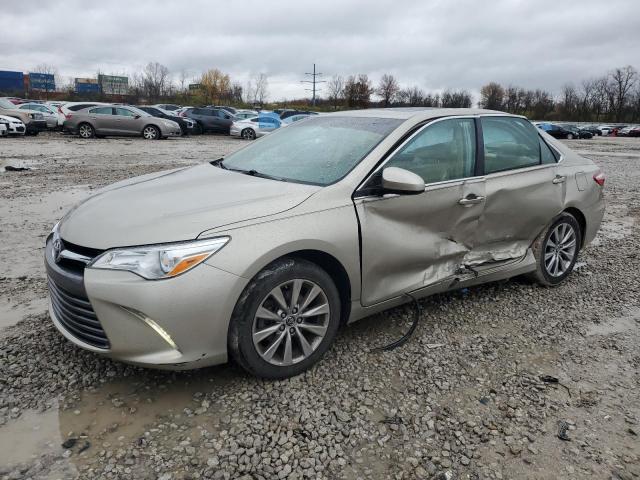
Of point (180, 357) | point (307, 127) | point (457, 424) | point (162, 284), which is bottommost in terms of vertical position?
point (457, 424)

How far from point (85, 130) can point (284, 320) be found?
21899 millimetres

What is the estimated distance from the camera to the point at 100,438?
2.43 meters

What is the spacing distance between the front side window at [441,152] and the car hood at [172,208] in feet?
2.60

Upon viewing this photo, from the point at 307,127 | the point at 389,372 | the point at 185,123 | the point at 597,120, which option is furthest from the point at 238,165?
the point at 597,120

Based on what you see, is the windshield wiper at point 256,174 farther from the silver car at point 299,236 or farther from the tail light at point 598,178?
the tail light at point 598,178

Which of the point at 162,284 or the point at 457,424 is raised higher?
the point at 162,284

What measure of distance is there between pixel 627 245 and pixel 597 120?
91230mm

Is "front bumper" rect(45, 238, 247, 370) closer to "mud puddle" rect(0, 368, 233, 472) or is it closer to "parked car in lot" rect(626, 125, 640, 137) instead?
"mud puddle" rect(0, 368, 233, 472)

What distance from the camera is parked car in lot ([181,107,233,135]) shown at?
2761cm

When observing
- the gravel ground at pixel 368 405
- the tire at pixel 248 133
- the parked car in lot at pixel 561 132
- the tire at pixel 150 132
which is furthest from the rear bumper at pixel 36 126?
the parked car in lot at pixel 561 132

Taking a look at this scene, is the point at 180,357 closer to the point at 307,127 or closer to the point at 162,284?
the point at 162,284

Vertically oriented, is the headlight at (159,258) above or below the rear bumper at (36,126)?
below

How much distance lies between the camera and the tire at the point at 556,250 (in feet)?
14.4

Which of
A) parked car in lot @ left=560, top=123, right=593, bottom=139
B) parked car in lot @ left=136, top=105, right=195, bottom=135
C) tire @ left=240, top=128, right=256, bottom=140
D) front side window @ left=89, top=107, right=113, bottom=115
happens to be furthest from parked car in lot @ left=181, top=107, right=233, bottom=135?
parked car in lot @ left=560, top=123, right=593, bottom=139
